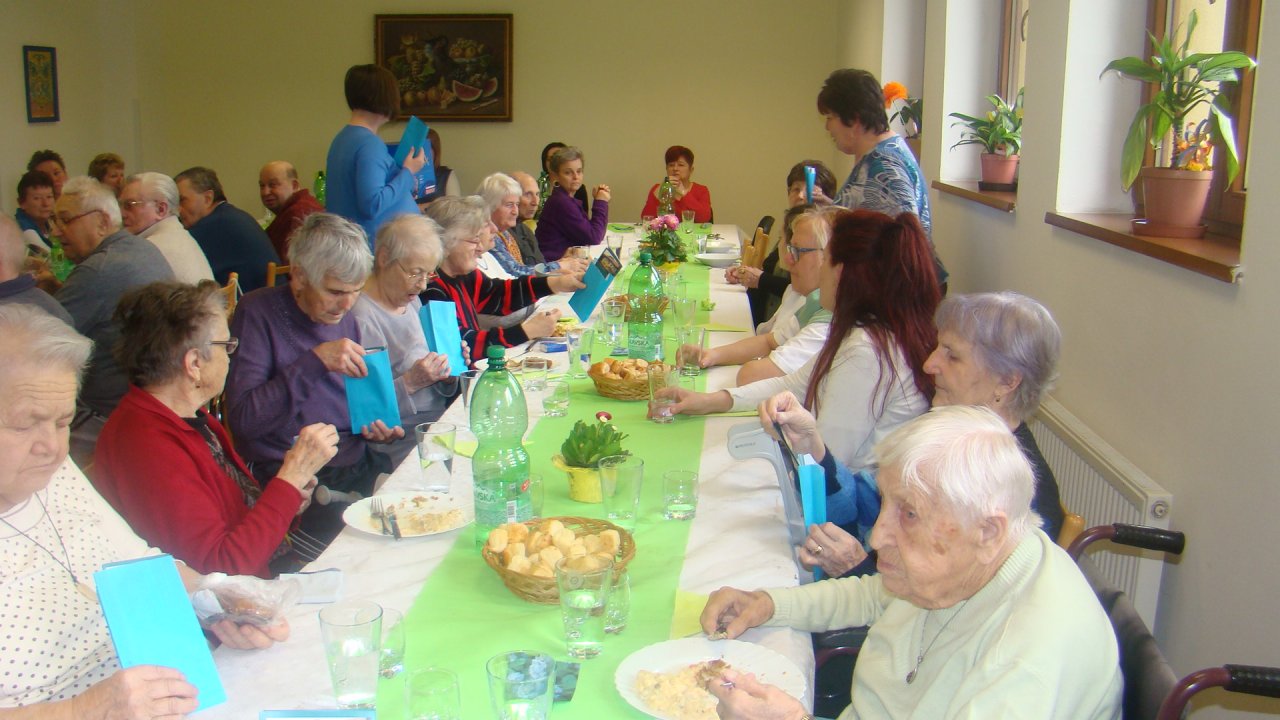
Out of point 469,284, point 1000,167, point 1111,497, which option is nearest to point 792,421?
point 1111,497

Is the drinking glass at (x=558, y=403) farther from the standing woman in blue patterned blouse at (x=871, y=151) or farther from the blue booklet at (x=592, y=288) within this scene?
the standing woman in blue patterned blouse at (x=871, y=151)

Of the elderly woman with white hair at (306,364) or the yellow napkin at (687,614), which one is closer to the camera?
the yellow napkin at (687,614)

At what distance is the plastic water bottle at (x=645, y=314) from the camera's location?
339 cm

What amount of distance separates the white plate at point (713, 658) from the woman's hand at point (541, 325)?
8.02ft

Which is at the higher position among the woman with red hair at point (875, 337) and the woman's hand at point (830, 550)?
the woman with red hair at point (875, 337)

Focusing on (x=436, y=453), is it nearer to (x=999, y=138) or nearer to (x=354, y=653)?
(x=354, y=653)

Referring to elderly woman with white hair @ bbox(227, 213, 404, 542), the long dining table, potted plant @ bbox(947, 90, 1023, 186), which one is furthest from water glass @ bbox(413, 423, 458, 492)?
potted plant @ bbox(947, 90, 1023, 186)

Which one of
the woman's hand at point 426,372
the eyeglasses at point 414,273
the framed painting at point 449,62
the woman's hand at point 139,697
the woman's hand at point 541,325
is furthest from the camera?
the framed painting at point 449,62

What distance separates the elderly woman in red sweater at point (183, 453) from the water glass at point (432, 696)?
72 cm

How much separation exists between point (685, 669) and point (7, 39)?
8345mm

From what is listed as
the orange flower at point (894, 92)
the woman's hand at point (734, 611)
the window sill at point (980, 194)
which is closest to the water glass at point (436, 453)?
the woman's hand at point (734, 611)

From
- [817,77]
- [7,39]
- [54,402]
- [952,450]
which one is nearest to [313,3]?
[7,39]

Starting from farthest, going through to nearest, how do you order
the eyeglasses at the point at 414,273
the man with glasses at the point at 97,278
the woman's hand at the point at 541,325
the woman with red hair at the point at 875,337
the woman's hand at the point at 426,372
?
the woman's hand at the point at 541,325
the man with glasses at the point at 97,278
the eyeglasses at the point at 414,273
the woman's hand at the point at 426,372
the woman with red hair at the point at 875,337

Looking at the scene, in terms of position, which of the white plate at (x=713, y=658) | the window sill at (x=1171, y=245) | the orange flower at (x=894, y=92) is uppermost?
the orange flower at (x=894, y=92)
